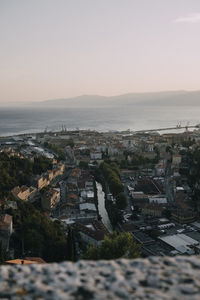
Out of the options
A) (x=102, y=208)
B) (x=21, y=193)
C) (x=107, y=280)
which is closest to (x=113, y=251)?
(x=107, y=280)

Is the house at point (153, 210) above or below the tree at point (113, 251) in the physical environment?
below

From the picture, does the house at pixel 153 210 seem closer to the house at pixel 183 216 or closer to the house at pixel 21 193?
the house at pixel 183 216

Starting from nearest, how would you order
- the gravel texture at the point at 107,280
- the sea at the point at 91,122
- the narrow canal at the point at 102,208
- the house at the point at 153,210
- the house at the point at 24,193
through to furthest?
the gravel texture at the point at 107,280
the narrow canal at the point at 102,208
the house at the point at 153,210
the house at the point at 24,193
the sea at the point at 91,122

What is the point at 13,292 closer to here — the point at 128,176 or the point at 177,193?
the point at 177,193

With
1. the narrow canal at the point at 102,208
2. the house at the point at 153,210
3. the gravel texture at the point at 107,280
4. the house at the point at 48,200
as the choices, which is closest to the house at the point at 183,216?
the house at the point at 153,210

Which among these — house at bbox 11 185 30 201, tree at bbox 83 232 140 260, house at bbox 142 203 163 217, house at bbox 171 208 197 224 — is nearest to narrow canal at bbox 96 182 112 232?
house at bbox 142 203 163 217

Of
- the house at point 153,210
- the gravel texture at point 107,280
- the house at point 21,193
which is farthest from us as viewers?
the house at point 21,193

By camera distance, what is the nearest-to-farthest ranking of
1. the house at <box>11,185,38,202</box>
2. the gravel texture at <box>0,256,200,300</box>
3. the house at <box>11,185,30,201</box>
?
the gravel texture at <box>0,256,200,300</box> < the house at <box>11,185,30,201</box> < the house at <box>11,185,38,202</box>

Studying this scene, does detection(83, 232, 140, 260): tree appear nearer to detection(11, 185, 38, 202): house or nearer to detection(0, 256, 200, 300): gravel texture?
detection(0, 256, 200, 300): gravel texture

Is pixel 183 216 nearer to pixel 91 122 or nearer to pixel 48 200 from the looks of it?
pixel 48 200
